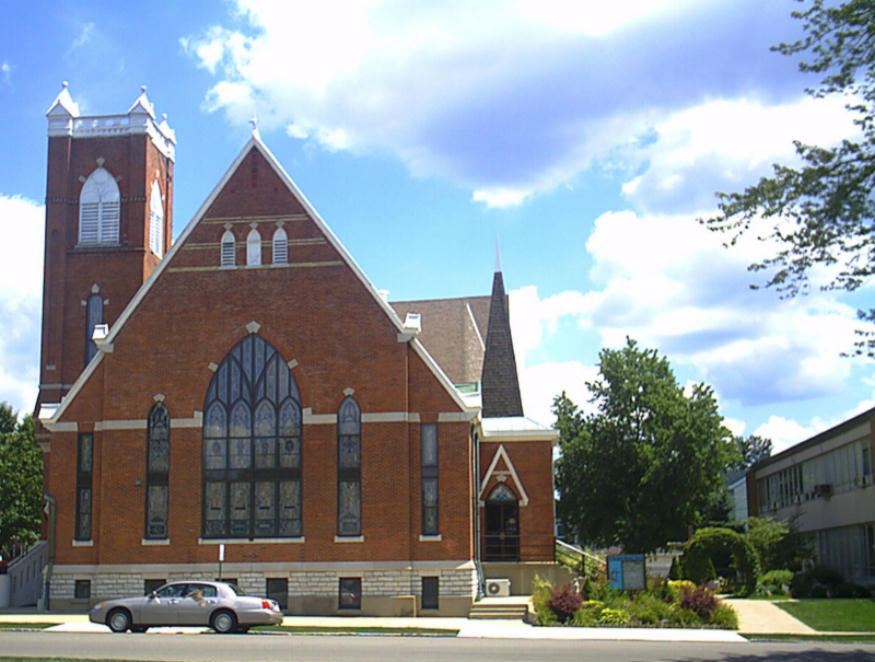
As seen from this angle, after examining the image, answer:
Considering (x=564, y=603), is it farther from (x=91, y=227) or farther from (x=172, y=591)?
(x=91, y=227)

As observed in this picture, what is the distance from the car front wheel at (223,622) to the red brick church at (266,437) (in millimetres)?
7721

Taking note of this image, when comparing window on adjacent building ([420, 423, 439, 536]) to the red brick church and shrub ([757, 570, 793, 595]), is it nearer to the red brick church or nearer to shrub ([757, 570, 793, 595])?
the red brick church

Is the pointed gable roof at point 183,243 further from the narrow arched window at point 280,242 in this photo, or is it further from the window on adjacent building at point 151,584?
the window on adjacent building at point 151,584

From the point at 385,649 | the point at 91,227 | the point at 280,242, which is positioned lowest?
the point at 385,649

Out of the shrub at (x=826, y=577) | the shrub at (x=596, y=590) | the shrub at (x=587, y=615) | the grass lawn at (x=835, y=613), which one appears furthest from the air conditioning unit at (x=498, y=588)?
the shrub at (x=826, y=577)

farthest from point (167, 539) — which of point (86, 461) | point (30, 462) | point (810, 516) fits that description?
point (810, 516)

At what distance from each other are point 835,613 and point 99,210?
32701 millimetres

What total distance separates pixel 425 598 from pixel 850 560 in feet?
70.0

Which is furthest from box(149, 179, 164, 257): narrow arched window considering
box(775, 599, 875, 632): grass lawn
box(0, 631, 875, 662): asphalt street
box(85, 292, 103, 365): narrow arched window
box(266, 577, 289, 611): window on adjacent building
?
box(775, 599, 875, 632): grass lawn

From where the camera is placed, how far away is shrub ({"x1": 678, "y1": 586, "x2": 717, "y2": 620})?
97.0ft

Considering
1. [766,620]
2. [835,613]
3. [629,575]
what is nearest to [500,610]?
[629,575]

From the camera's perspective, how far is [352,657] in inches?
814

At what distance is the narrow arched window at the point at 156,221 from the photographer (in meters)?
46.3

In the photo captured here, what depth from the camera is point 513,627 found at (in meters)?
30.2
